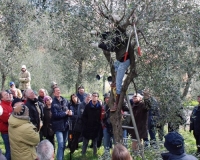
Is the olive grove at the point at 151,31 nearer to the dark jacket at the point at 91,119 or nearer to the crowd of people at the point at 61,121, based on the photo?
the crowd of people at the point at 61,121

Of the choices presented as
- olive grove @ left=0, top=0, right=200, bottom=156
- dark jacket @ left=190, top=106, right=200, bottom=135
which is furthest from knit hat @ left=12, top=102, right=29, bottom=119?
dark jacket @ left=190, top=106, right=200, bottom=135

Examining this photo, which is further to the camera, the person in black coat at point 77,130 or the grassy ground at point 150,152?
the person in black coat at point 77,130

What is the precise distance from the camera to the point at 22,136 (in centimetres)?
637

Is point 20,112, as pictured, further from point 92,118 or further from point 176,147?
point 176,147

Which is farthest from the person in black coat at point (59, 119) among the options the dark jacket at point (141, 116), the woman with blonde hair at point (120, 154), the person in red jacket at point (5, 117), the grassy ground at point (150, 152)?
the woman with blonde hair at point (120, 154)

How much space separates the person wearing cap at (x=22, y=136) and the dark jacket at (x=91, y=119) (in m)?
2.84

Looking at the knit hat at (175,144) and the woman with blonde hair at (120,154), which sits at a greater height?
the knit hat at (175,144)

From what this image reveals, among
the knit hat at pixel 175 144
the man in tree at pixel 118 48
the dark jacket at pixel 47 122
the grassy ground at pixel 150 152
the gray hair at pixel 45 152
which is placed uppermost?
the man in tree at pixel 118 48

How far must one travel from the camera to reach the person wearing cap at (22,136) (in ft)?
20.9

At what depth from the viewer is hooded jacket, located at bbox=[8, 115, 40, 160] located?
635 cm

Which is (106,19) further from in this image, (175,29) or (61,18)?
(175,29)

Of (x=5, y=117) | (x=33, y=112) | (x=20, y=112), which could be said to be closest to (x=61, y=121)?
(x=33, y=112)

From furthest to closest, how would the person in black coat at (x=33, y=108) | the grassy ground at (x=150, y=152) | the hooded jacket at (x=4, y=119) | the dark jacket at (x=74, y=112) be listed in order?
1. the dark jacket at (x=74, y=112)
2. the person in black coat at (x=33, y=108)
3. the hooded jacket at (x=4, y=119)
4. the grassy ground at (x=150, y=152)

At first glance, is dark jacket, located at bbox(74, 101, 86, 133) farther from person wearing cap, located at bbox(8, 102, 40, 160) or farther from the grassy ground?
person wearing cap, located at bbox(8, 102, 40, 160)
